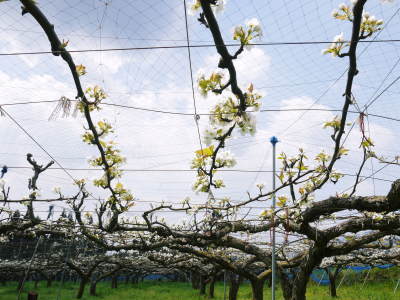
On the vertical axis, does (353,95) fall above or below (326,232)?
above

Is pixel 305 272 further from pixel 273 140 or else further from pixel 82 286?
pixel 82 286

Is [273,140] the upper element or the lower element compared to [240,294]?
upper

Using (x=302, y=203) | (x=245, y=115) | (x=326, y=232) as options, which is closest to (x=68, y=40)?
(x=245, y=115)

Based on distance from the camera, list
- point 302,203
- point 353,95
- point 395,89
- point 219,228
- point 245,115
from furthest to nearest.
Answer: point 219,228
point 302,203
point 395,89
point 245,115
point 353,95

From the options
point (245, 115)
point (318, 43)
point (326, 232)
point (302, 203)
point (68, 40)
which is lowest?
point (326, 232)

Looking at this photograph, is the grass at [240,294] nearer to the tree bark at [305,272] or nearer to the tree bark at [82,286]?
the tree bark at [82,286]

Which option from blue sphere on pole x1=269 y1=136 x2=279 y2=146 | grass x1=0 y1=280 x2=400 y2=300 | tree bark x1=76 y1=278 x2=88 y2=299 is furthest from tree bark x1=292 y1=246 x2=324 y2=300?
tree bark x1=76 y1=278 x2=88 y2=299

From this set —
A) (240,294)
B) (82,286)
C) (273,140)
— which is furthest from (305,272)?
(82,286)

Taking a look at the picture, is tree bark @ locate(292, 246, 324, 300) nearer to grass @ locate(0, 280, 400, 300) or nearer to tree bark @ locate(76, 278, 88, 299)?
grass @ locate(0, 280, 400, 300)

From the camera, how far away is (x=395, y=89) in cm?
255

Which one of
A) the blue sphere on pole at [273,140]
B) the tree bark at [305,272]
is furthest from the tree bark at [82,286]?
the blue sphere on pole at [273,140]

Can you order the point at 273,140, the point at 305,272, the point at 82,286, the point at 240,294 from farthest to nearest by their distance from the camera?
the point at 240,294 < the point at 82,286 < the point at 305,272 < the point at 273,140

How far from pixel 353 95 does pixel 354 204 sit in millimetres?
1039

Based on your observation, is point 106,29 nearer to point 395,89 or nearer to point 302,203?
point 395,89
